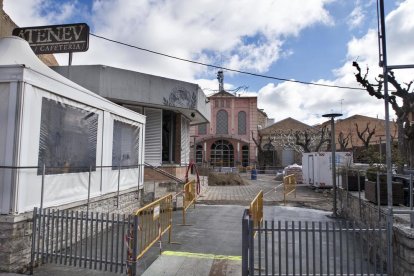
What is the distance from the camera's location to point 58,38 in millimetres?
13906

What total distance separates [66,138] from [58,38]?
320 inches

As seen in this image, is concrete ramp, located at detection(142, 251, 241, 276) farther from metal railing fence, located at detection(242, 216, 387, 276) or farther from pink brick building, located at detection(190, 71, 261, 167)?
pink brick building, located at detection(190, 71, 261, 167)

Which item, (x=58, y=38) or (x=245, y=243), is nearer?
(x=245, y=243)

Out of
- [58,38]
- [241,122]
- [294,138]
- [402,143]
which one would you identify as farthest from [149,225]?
[294,138]

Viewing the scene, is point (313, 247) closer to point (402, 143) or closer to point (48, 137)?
point (48, 137)

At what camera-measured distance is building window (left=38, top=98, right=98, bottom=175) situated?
6.70m

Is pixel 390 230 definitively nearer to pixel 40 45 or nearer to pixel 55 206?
pixel 55 206

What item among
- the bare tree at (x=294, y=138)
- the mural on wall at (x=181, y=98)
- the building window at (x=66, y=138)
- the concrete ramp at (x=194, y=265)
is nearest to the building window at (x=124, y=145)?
the building window at (x=66, y=138)

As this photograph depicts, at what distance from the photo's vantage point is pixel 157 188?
1314cm

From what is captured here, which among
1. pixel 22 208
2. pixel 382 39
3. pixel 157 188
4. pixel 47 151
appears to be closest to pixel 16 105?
pixel 47 151

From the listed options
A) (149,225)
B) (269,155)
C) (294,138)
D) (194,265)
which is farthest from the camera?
(294,138)

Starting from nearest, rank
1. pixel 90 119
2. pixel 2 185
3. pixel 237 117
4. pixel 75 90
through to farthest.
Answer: pixel 2 185, pixel 75 90, pixel 90 119, pixel 237 117

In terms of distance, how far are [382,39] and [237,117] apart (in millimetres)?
42489

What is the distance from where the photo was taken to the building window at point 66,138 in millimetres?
6703
